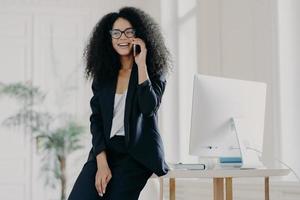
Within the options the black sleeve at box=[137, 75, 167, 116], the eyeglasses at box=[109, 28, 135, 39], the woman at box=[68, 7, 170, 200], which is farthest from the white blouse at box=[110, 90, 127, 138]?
the eyeglasses at box=[109, 28, 135, 39]

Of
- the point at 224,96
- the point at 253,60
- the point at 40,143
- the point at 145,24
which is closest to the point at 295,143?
the point at 253,60

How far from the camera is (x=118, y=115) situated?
83.4 inches

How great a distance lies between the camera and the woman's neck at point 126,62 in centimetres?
222

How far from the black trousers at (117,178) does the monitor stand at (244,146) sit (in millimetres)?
505

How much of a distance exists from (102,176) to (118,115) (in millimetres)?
252

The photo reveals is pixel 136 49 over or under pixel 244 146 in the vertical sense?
over

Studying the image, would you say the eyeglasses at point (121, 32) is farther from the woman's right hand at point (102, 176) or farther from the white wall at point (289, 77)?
Result: the white wall at point (289, 77)

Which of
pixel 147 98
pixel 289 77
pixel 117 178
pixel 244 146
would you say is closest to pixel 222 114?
pixel 244 146

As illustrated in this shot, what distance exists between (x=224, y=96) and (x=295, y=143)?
0.92m

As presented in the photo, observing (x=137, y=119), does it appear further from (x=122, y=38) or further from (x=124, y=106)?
(x=122, y=38)

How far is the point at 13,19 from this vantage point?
18.9 feet

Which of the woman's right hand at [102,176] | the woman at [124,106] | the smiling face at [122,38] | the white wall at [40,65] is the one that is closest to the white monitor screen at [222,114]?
the woman at [124,106]

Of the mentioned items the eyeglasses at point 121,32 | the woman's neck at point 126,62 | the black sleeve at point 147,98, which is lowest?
the black sleeve at point 147,98

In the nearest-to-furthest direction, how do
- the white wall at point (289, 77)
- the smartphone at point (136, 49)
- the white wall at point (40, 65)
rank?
the smartphone at point (136, 49) → the white wall at point (289, 77) → the white wall at point (40, 65)
